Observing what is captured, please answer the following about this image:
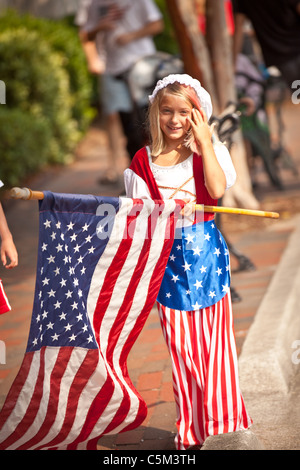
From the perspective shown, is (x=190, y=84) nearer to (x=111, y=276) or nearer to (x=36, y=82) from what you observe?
(x=111, y=276)

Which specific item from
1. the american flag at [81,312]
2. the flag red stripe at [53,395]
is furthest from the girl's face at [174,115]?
the flag red stripe at [53,395]

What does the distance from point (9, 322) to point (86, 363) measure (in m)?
2.51

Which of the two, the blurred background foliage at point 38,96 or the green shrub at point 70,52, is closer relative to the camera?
the blurred background foliage at point 38,96

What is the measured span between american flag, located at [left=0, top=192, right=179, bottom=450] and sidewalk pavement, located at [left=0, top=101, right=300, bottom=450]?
0.46m

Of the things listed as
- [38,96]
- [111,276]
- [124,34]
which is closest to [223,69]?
[124,34]

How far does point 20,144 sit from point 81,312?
7.56 meters

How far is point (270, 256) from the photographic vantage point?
6457mm

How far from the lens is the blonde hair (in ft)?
11.1

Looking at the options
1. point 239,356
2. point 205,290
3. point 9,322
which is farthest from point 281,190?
point 205,290

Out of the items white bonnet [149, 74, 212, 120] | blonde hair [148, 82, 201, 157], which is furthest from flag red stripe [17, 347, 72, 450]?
white bonnet [149, 74, 212, 120]

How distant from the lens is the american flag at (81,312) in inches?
132

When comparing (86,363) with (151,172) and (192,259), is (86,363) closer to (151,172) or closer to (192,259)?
(192,259)

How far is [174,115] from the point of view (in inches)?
133

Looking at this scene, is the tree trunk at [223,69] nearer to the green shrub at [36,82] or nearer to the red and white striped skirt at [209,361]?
the red and white striped skirt at [209,361]
